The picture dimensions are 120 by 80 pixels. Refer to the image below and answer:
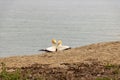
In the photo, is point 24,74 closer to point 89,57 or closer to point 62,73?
point 62,73

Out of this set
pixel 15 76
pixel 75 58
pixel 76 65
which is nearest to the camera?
pixel 15 76

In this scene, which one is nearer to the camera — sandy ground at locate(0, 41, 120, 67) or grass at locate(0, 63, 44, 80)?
grass at locate(0, 63, 44, 80)

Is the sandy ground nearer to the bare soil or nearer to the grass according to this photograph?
the bare soil

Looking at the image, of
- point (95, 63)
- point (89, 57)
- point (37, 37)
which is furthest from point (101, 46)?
point (37, 37)

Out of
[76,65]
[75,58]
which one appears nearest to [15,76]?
[76,65]

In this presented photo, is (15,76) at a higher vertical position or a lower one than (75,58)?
lower

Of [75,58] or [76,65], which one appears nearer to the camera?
[76,65]

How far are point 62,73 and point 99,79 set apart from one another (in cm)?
72

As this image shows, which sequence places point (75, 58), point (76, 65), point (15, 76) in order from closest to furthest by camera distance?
point (15, 76)
point (76, 65)
point (75, 58)

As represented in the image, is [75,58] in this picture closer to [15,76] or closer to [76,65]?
[76,65]

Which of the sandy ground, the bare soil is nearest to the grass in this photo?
the bare soil

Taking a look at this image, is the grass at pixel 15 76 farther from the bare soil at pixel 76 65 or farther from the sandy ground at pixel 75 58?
the sandy ground at pixel 75 58

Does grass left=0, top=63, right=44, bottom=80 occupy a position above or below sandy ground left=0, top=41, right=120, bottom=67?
below

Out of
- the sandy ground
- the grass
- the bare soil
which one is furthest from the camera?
the sandy ground
